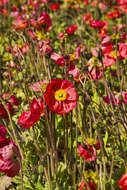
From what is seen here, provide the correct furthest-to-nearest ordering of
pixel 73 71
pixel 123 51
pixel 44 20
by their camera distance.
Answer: pixel 44 20 < pixel 123 51 < pixel 73 71

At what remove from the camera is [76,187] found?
43.2 inches

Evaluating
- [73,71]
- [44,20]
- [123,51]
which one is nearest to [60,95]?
[73,71]

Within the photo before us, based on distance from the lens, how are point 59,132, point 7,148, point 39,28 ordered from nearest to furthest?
1. point 7,148
2. point 59,132
3. point 39,28

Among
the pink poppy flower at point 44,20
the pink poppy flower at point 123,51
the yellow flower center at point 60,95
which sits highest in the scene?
the pink poppy flower at point 44,20

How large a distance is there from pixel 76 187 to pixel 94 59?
587 millimetres

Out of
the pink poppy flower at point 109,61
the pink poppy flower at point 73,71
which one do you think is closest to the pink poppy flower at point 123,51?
the pink poppy flower at point 109,61

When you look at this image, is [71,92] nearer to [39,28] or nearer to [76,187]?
[76,187]

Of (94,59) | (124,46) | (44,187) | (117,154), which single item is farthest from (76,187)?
(124,46)

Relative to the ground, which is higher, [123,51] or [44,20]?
[44,20]

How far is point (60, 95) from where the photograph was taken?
0.94 metres

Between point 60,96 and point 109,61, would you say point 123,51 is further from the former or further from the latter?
point 60,96

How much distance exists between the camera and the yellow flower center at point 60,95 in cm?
91

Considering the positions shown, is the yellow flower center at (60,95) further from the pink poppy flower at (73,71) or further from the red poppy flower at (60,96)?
the pink poppy flower at (73,71)

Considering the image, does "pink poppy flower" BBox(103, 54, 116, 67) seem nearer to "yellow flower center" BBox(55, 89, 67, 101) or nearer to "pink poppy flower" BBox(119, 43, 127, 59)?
"pink poppy flower" BBox(119, 43, 127, 59)
